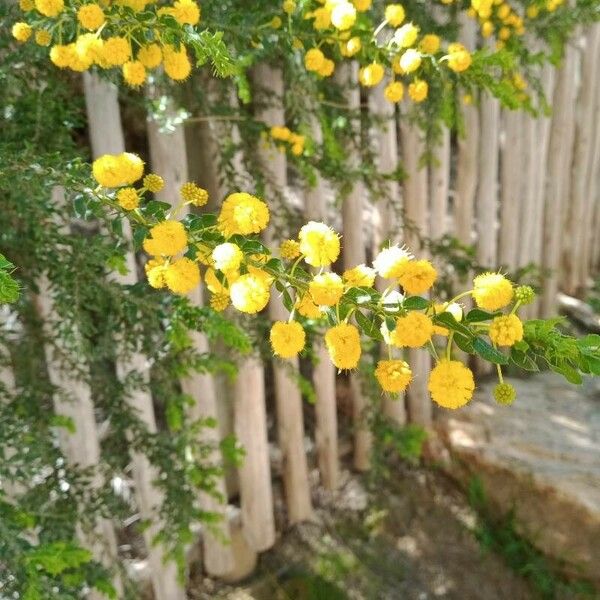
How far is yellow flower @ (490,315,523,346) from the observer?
0.70m

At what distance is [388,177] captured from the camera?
5.64 feet

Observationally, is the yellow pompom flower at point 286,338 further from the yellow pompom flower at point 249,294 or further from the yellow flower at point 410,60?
the yellow flower at point 410,60

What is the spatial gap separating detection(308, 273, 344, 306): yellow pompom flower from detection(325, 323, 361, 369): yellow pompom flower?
4cm

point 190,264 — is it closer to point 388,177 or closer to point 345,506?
point 388,177

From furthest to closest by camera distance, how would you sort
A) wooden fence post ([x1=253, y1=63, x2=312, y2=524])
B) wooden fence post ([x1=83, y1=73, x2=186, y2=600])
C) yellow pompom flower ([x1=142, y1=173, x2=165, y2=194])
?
wooden fence post ([x1=253, y1=63, x2=312, y2=524])
wooden fence post ([x1=83, y1=73, x2=186, y2=600])
yellow pompom flower ([x1=142, y1=173, x2=165, y2=194])

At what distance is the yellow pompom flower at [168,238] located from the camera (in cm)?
80

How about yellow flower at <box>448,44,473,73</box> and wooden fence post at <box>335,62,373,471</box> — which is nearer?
yellow flower at <box>448,44,473,73</box>

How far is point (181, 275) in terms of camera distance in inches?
32.1

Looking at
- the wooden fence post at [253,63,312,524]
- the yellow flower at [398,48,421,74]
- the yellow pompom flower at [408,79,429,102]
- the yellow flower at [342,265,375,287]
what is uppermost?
the yellow flower at [398,48,421,74]

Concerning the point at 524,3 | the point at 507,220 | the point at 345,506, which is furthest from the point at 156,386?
the point at 507,220

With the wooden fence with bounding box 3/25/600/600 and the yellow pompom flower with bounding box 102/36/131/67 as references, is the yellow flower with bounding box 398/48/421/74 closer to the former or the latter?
the yellow pompom flower with bounding box 102/36/131/67

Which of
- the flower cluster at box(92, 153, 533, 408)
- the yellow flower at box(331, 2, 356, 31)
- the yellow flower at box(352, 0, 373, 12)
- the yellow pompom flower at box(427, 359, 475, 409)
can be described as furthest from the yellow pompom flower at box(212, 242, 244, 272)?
the yellow flower at box(352, 0, 373, 12)

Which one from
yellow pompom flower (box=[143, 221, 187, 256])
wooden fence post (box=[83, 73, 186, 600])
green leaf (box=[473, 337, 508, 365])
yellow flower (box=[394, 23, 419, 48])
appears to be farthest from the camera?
wooden fence post (box=[83, 73, 186, 600])

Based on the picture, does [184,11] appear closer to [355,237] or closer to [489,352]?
[489,352]
